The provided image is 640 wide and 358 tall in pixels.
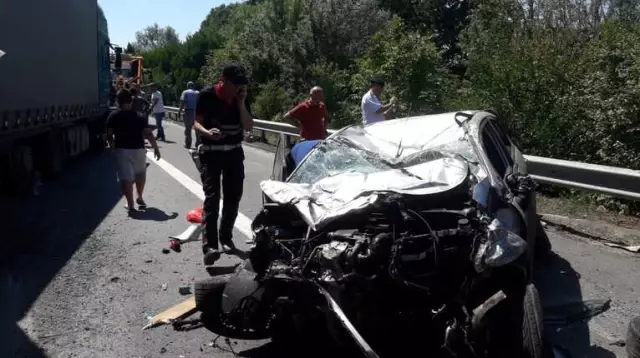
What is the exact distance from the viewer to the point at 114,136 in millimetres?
9992

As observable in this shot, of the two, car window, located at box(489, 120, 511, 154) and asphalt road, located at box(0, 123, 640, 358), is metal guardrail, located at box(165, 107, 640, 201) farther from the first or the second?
car window, located at box(489, 120, 511, 154)

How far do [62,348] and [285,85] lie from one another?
2574 centimetres

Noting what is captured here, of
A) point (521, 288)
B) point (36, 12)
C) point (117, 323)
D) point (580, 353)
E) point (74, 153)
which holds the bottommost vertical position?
point (74, 153)

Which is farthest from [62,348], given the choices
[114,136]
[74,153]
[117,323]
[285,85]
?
[285,85]

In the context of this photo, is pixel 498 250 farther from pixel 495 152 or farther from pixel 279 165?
pixel 279 165

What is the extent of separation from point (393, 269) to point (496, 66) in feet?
32.1

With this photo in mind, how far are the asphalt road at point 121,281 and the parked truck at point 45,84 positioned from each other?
3.75 feet

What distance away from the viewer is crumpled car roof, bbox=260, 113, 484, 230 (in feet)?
14.7

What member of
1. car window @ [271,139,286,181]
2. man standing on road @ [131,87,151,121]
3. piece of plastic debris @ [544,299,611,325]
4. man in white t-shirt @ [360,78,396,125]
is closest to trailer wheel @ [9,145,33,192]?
man standing on road @ [131,87,151,121]

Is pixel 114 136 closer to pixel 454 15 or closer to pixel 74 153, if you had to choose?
pixel 74 153

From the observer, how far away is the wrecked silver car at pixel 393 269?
13.1ft

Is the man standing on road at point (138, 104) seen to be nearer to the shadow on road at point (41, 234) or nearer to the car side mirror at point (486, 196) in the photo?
the shadow on road at point (41, 234)

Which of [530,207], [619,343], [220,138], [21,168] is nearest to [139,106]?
[21,168]

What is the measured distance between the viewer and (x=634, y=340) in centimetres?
432
